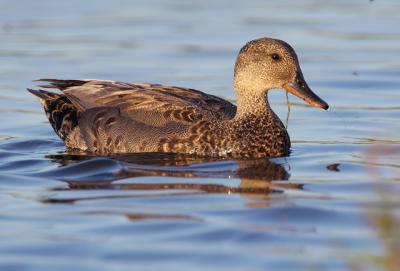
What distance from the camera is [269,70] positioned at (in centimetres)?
1065

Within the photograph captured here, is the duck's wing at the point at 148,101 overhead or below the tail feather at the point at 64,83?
below

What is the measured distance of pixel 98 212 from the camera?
27.2 ft

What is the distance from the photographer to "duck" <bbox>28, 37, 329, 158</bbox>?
10516 millimetres

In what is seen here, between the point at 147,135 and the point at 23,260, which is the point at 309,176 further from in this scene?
the point at 23,260

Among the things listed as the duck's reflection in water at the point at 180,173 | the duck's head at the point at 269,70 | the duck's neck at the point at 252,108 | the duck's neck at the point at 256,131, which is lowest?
the duck's reflection in water at the point at 180,173

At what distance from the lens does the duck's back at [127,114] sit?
34.8 feet

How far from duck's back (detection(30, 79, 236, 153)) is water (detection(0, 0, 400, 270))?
0.22 metres

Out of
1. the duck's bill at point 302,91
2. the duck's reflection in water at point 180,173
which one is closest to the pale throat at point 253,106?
the duck's bill at point 302,91

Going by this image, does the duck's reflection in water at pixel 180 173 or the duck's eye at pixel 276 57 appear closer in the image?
the duck's reflection in water at pixel 180 173

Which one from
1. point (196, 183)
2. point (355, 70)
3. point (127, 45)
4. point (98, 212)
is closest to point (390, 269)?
point (98, 212)

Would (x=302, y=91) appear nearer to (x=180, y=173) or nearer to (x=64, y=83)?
(x=180, y=173)

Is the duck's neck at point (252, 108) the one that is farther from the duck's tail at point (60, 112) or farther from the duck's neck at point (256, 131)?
the duck's tail at point (60, 112)

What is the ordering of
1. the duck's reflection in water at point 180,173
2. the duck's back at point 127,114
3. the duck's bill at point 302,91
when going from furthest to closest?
the duck's back at point 127,114 → the duck's bill at point 302,91 → the duck's reflection in water at point 180,173

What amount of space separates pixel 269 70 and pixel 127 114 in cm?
139
